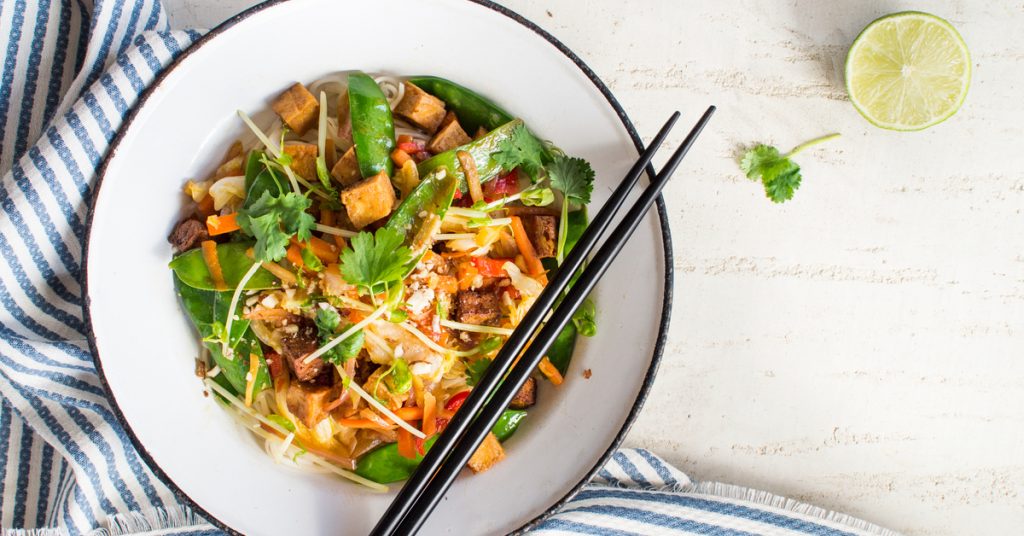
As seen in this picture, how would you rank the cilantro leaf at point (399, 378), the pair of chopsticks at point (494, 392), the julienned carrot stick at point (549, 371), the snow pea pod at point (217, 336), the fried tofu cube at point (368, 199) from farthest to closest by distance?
the julienned carrot stick at point (549, 371), the snow pea pod at point (217, 336), the cilantro leaf at point (399, 378), the fried tofu cube at point (368, 199), the pair of chopsticks at point (494, 392)

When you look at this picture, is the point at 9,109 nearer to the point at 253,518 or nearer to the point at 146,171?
the point at 146,171

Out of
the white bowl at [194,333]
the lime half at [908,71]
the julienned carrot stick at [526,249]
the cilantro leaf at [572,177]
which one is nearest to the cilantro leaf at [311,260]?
the white bowl at [194,333]

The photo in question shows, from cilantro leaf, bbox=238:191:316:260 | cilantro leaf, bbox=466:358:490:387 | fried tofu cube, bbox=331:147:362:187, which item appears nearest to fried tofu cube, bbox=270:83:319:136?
fried tofu cube, bbox=331:147:362:187

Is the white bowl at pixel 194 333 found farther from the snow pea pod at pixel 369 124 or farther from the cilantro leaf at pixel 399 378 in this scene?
the cilantro leaf at pixel 399 378

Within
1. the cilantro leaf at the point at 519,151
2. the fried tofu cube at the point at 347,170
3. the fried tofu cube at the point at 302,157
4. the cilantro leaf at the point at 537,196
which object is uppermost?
the fried tofu cube at the point at 302,157

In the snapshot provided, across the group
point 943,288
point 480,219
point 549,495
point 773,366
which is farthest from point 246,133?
point 943,288

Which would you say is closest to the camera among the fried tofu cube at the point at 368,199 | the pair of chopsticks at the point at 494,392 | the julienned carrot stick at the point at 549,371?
the pair of chopsticks at the point at 494,392

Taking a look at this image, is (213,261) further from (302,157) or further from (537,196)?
(537,196)

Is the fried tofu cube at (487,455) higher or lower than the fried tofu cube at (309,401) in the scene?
lower
